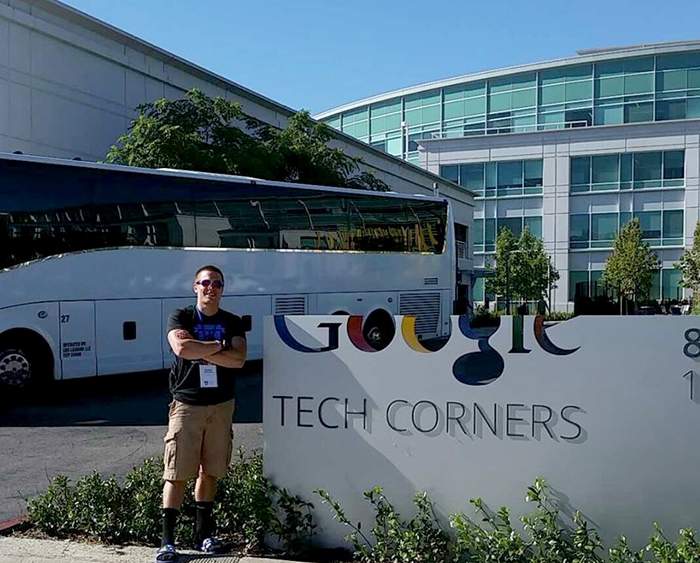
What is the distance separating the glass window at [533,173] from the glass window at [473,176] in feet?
10.3

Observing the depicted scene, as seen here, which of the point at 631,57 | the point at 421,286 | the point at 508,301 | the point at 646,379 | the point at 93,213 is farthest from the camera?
the point at 631,57

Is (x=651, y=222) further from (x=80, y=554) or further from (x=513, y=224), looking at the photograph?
(x=80, y=554)

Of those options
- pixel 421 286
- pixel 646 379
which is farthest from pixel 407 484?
pixel 421 286

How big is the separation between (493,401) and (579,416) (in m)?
0.53

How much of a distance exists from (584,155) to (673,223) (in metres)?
7.33

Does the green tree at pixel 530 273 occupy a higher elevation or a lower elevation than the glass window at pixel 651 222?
lower

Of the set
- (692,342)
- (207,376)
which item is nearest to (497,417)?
(692,342)

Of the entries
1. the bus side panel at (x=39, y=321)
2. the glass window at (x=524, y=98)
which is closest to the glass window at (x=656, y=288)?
the glass window at (x=524, y=98)

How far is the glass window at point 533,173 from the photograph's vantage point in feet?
175

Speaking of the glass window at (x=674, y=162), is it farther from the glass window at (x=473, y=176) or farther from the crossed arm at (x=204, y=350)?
the crossed arm at (x=204, y=350)

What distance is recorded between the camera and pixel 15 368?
1176 cm

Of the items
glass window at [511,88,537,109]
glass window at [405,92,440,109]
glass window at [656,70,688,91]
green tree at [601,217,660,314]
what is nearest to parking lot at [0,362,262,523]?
green tree at [601,217,660,314]

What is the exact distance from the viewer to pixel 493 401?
4938 mm

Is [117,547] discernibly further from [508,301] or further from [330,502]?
[508,301]
